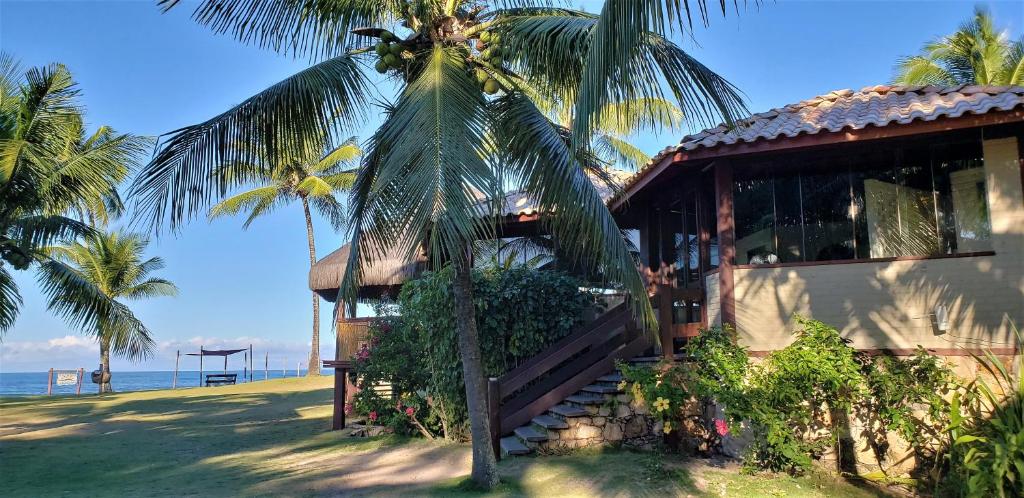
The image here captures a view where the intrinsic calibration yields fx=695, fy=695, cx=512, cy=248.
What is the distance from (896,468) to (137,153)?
42.0 feet

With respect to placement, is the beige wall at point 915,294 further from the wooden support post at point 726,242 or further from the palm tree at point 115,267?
the palm tree at point 115,267

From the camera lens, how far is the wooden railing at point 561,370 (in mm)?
9312

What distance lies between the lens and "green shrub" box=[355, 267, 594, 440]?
32.3ft

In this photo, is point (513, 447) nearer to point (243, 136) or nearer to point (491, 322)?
point (491, 322)

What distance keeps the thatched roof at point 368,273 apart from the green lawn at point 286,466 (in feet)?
10.3

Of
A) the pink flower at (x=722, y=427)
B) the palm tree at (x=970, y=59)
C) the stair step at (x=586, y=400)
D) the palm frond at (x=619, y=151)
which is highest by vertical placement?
the palm tree at (x=970, y=59)

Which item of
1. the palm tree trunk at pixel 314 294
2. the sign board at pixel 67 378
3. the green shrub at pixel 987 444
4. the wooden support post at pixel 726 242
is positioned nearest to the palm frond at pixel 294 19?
the wooden support post at pixel 726 242

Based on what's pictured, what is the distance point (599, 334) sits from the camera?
32.2 ft

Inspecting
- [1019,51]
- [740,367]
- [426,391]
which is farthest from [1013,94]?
[1019,51]

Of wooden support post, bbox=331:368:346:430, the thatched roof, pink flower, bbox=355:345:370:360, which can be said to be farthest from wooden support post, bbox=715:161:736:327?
wooden support post, bbox=331:368:346:430

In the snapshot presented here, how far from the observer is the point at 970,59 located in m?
22.2

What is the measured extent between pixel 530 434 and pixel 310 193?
22842 mm

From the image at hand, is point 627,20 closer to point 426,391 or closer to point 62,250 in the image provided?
point 426,391

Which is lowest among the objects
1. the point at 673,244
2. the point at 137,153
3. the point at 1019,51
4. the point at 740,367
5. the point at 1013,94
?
the point at 740,367
